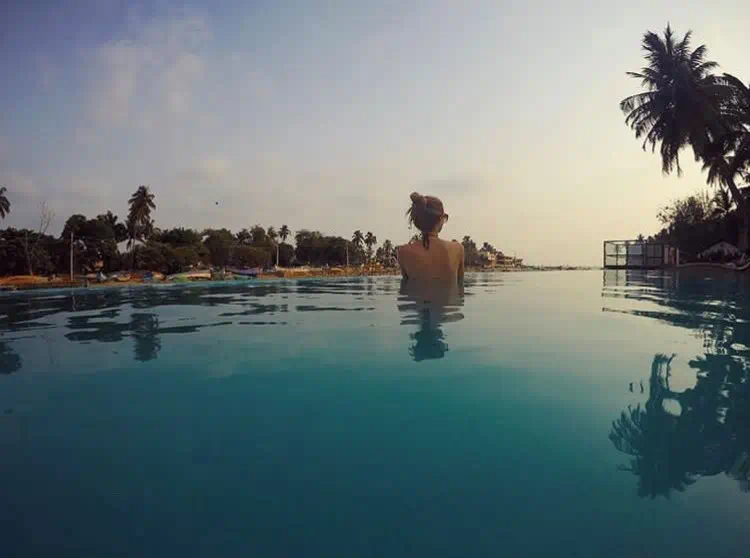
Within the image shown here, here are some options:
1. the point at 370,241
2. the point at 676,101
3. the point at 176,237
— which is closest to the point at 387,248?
the point at 370,241

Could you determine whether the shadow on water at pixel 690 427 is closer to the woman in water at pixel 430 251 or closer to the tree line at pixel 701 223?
the woman in water at pixel 430 251

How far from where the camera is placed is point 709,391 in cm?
331

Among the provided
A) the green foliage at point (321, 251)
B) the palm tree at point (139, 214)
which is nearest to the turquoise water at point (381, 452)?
the palm tree at point (139, 214)

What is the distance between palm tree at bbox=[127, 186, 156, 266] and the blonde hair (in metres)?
57.7

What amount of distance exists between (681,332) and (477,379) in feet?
13.4

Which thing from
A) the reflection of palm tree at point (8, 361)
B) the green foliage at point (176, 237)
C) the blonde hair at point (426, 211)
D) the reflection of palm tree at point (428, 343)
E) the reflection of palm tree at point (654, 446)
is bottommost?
the reflection of palm tree at point (8, 361)

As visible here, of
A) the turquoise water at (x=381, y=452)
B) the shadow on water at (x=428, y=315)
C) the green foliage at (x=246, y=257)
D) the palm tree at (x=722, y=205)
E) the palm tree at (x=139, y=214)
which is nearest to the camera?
the turquoise water at (x=381, y=452)

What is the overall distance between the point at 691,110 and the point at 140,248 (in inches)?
2108

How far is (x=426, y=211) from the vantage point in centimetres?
873

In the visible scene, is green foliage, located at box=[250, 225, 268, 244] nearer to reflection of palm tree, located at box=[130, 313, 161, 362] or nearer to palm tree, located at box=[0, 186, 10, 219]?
palm tree, located at box=[0, 186, 10, 219]

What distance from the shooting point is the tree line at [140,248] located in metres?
43.7

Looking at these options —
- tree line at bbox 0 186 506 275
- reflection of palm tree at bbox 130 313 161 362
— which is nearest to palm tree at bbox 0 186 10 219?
tree line at bbox 0 186 506 275

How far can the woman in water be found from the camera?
875 centimetres

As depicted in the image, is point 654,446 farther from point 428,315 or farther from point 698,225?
point 698,225
